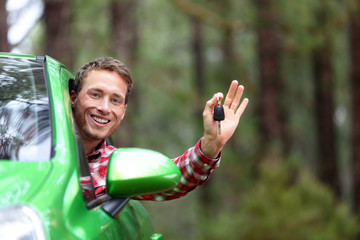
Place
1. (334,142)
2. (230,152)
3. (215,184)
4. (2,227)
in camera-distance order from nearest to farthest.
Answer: (2,227)
(230,152)
(334,142)
(215,184)

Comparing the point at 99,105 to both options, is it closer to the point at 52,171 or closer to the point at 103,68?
the point at 103,68

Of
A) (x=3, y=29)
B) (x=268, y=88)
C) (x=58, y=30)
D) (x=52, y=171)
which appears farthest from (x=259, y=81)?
(x=52, y=171)

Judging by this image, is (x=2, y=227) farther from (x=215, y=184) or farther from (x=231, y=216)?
(x=215, y=184)

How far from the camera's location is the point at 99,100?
271 centimetres

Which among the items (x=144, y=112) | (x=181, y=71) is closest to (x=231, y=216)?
(x=181, y=71)

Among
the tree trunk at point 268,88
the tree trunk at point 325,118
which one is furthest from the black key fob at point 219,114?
the tree trunk at point 325,118

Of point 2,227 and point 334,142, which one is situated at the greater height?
point 2,227

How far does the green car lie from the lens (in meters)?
1.65

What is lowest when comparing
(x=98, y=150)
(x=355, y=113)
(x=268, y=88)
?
(x=355, y=113)

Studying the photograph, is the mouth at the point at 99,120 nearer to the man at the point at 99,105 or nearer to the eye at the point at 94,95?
the man at the point at 99,105

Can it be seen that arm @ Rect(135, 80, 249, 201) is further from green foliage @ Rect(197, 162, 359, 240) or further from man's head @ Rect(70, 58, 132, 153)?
green foliage @ Rect(197, 162, 359, 240)

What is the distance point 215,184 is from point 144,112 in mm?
4840

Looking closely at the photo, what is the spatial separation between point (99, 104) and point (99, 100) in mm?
27

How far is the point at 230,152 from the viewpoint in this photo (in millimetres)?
16438
